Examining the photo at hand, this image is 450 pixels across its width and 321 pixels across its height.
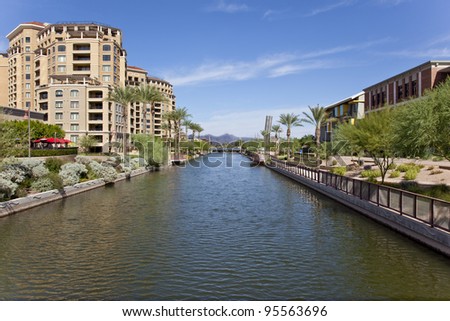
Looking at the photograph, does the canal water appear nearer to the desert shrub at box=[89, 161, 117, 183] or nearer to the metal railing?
the metal railing

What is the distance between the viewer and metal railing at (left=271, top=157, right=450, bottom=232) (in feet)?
48.7

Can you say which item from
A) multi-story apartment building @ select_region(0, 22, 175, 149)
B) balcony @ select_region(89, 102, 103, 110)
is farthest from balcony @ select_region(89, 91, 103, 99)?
balcony @ select_region(89, 102, 103, 110)

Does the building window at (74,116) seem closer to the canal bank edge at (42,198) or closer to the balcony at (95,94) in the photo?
the balcony at (95,94)

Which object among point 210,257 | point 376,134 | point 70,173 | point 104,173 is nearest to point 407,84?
point 376,134

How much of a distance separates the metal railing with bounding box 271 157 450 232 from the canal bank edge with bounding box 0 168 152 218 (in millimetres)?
22002

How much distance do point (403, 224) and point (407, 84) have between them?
154 feet

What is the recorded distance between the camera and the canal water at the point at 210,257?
11.6 m

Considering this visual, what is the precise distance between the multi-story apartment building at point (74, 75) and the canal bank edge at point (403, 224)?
5852 centimetres

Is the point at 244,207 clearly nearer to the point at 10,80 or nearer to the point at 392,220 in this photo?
the point at 392,220

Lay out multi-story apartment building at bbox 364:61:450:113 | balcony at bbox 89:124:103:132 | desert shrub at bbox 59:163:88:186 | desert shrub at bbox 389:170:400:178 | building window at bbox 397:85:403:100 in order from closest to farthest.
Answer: desert shrub at bbox 59:163:88:186
desert shrub at bbox 389:170:400:178
multi-story apartment building at bbox 364:61:450:113
building window at bbox 397:85:403:100
balcony at bbox 89:124:103:132

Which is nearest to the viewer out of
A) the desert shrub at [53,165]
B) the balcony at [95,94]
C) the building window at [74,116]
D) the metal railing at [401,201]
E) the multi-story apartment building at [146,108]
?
the metal railing at [401,201]

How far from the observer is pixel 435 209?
15070 millimetres

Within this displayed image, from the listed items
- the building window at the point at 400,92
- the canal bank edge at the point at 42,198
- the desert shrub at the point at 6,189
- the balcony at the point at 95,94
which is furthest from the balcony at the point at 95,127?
the desert shrub at the point at 6,189
